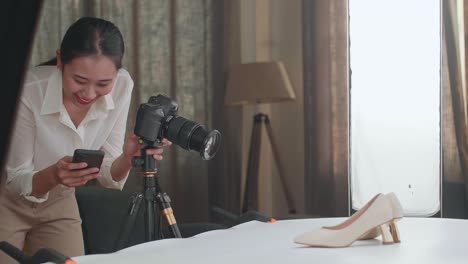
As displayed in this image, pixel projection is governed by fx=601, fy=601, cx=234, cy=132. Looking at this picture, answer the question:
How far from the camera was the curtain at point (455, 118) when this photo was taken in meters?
1.78

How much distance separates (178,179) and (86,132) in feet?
0.86

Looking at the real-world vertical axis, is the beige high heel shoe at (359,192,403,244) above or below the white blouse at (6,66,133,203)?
below

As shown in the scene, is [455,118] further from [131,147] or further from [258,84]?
[131,147]

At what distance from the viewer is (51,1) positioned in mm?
1242

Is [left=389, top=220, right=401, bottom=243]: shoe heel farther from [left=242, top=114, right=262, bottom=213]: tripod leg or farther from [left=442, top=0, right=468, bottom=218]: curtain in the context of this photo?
[left=442, top=0, right=468, bottom=218]: curtain

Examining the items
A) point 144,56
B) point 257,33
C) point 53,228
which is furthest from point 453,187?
point 53,228

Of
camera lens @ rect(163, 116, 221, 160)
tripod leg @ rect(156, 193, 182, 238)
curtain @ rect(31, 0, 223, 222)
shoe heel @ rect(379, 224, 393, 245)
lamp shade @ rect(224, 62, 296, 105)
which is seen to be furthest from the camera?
lamp shade @ rect(224, 62, 296, 105)

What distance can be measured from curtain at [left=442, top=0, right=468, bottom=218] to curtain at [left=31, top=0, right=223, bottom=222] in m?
0.73

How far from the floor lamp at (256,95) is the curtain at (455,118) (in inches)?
18.7

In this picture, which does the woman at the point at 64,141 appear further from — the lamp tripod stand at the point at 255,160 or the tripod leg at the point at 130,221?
the lamp tripod stand at the point at 255,160

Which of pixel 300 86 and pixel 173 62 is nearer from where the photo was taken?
pixel 173 62

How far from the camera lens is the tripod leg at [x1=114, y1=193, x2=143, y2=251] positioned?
1.20 m

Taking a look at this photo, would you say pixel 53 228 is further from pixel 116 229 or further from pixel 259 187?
pixel 259 187

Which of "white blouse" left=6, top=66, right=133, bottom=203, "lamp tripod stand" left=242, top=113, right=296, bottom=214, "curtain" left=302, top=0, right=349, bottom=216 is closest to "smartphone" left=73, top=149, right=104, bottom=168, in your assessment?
"white blouse" left=6, top=66, right=133, bottom=203
